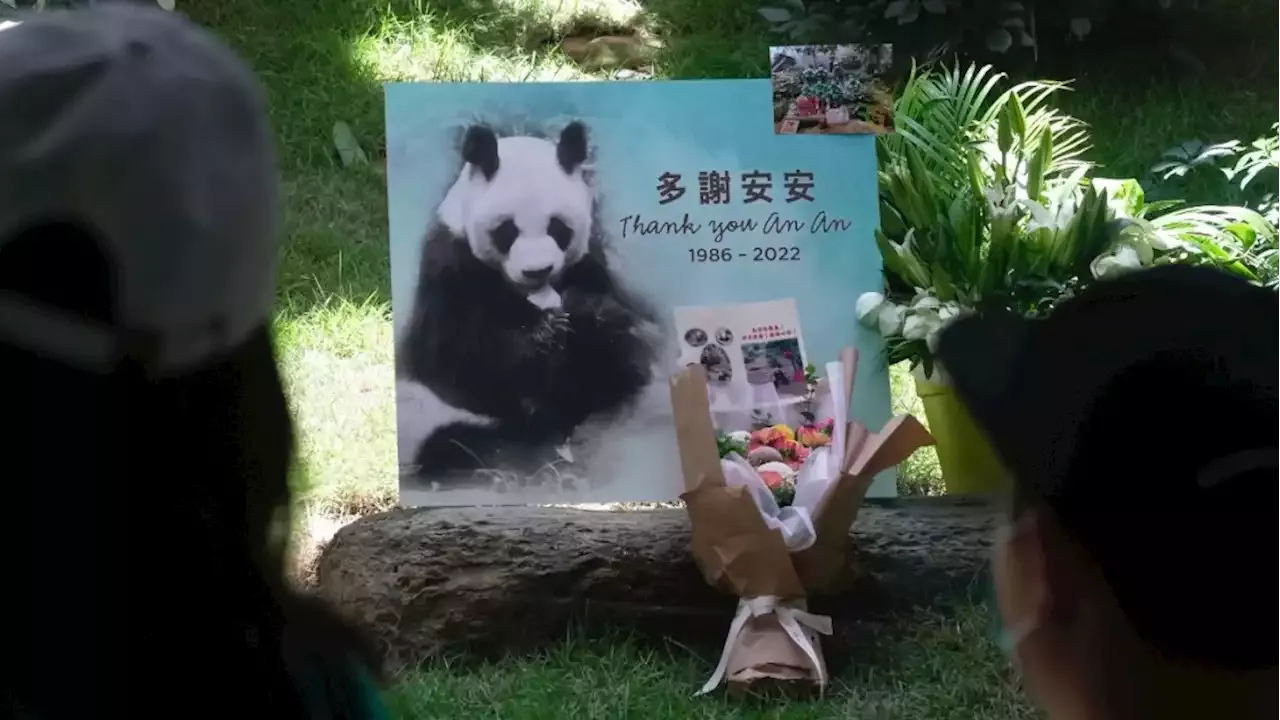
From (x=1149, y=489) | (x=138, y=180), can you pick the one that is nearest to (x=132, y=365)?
(x=138, y=180)

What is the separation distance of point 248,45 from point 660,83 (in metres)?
0.72

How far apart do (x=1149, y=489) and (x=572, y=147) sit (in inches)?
33.7

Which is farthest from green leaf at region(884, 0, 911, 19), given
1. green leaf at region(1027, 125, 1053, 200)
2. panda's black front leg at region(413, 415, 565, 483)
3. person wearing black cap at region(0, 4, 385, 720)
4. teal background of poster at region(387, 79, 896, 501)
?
person wearing black cap at region(0, 4, 385, 720)

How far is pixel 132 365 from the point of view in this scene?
44 cm

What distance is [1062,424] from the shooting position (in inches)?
20.4

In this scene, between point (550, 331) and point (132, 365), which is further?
point (550, 331)

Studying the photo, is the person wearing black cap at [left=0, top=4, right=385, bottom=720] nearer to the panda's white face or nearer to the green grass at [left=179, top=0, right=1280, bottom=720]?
the green grass at [left=179, top=0, right=1280, bottom=720]

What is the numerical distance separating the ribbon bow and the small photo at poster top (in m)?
0.46

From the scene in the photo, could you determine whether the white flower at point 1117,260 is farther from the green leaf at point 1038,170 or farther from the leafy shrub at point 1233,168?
A: the leafy shrub at point 1233,168

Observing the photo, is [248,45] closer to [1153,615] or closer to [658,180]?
[658,180]

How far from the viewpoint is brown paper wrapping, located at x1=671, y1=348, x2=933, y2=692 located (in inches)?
44.0

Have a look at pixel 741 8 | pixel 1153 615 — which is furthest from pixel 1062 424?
pixel 741 8

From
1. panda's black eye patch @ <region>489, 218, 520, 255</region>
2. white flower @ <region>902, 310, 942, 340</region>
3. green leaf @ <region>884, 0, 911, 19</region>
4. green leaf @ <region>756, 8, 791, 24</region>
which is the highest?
green leaf @ <region>756, 8, 791, 24</region>

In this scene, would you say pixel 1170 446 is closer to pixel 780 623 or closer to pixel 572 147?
pixel 780 623
